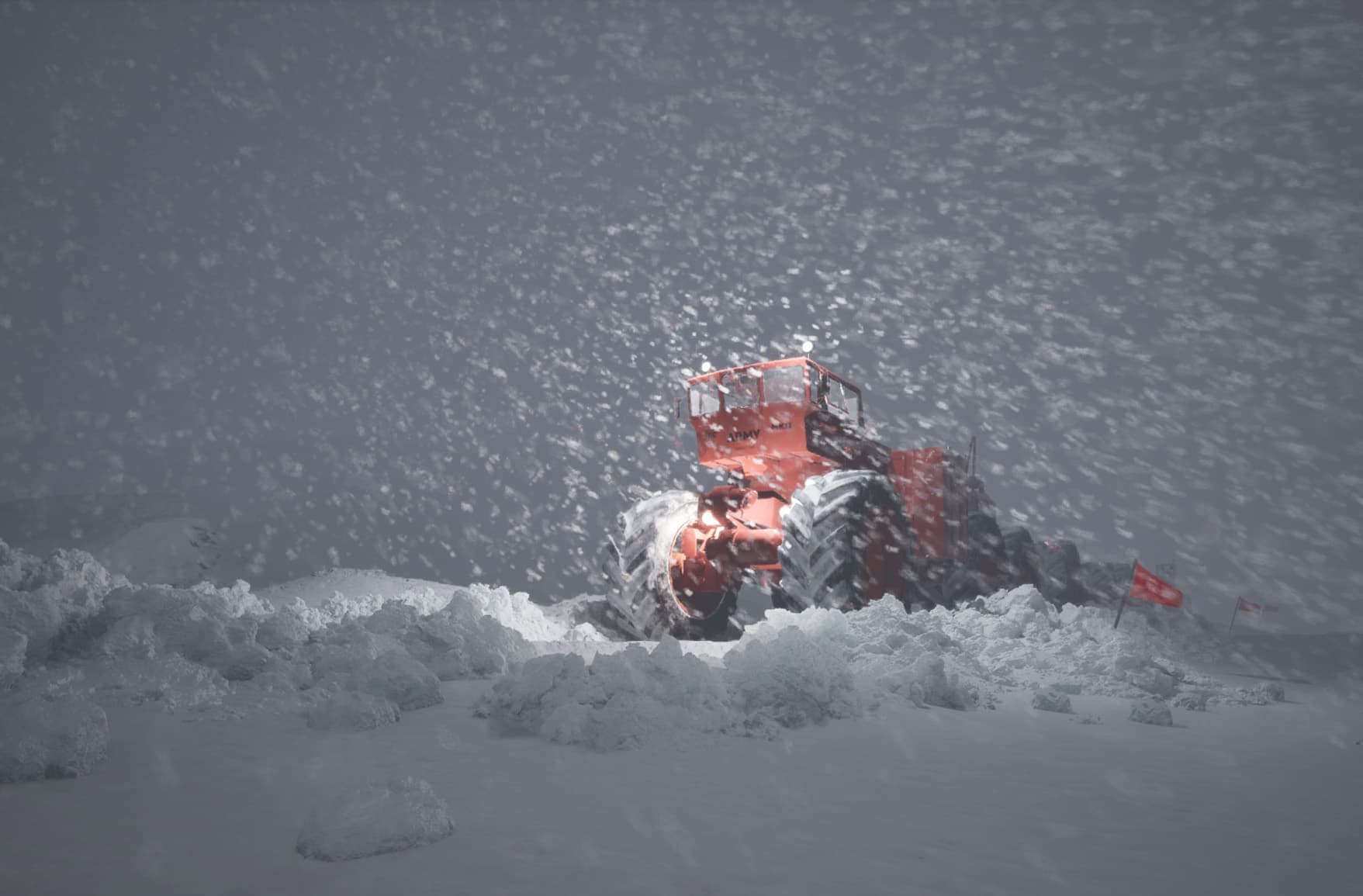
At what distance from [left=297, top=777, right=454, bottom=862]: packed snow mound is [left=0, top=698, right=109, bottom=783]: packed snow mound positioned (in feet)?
4.96

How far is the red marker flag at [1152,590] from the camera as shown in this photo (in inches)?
383

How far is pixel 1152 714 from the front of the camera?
5.36 meters

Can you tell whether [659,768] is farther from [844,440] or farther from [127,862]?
[844,440]

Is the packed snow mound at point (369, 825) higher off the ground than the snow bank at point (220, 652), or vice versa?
the packed snow mound at point (369, 825)

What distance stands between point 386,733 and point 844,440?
7940 mm

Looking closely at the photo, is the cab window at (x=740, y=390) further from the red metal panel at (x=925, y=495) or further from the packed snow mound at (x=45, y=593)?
the packed snow mound at (x=45, y=593)

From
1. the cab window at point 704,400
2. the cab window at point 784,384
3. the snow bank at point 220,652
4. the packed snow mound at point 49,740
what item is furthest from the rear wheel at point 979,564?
the packed snow mound at point 49,740

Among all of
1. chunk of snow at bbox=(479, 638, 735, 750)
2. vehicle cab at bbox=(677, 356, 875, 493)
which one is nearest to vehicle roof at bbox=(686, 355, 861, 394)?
vehicle cab at bbox=(677, 356, 875, 493)

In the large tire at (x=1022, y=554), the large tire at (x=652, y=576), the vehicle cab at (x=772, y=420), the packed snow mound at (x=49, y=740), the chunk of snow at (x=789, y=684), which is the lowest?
the large tire at (x=1022, y=554)

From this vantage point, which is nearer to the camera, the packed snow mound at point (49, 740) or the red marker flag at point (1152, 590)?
the packed snow mound at point (49, 740)

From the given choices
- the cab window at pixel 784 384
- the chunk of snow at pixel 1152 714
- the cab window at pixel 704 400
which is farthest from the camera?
the cab window at pixel 704 400

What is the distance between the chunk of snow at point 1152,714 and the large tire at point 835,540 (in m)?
3.09

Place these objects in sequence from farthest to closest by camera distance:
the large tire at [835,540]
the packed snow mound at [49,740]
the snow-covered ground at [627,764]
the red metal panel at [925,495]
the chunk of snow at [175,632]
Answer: the red metal panel at [925,495]
the large tire at [835,540]
the chunk of snow at [175,632]
the packed snow mound at [49,740]
the snow-covered ground at [627,764]

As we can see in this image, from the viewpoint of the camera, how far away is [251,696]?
4.71 m
